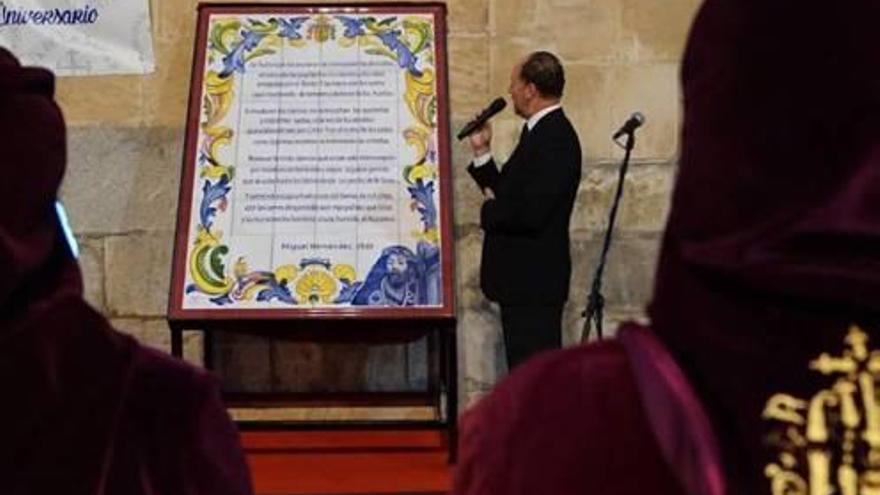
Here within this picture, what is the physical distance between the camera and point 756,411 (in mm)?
1020

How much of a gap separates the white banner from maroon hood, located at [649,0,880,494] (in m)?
4.64

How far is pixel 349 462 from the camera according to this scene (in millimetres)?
4711

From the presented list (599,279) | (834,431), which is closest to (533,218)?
(599,279)

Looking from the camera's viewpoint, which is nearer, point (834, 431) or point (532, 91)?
point (834, 431)

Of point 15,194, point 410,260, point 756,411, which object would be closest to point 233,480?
point 15,194

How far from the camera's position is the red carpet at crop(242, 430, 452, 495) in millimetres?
4379

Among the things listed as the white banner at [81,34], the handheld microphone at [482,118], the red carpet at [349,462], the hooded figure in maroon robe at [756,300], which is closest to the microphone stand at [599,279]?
the handheld microphone at [482,118]

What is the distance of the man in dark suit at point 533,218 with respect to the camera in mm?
4770

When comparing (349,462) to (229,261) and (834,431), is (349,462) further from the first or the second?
(834,431)

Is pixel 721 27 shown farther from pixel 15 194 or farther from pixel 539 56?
pixel 539 56

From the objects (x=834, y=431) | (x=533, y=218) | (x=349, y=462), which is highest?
(x=533, y=218)

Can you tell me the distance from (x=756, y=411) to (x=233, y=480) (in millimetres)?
552

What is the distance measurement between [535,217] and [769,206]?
12.4ft

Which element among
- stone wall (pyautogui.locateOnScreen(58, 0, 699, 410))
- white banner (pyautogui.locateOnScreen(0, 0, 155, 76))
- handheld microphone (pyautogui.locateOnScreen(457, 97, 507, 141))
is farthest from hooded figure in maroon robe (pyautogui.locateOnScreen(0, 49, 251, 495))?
white banner (pyautogui.locateOnScreen(0, 0, 155, 76))
